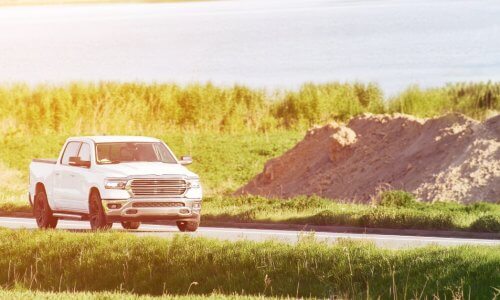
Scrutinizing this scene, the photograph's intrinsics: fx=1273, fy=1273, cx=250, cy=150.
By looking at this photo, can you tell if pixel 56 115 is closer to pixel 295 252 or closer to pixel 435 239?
pixel 435 239

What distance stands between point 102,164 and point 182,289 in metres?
6.24

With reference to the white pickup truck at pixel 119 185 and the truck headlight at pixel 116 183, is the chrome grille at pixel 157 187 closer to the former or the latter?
the white pickup truck at pixel 119 185

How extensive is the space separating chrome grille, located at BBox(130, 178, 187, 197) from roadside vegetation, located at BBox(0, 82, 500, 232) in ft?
77.4

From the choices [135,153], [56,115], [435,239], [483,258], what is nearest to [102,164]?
[135,153]

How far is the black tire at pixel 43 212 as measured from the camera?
28.2 metres

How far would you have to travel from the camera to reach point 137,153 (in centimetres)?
2695

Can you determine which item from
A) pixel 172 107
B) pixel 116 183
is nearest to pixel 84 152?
pixel 116 183

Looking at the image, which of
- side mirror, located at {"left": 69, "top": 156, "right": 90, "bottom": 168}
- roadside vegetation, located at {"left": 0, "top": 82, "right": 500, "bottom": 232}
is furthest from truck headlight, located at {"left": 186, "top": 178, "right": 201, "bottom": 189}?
roadside vegetation, located at {"left": 0, "top": 82, "right": 500, "bottom": 232}

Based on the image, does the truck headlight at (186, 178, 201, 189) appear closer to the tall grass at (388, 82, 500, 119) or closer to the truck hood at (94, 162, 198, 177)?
the truck hood at (94, 162, 198, 177)

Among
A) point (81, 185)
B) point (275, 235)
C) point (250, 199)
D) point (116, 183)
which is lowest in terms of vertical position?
point (250, 199)

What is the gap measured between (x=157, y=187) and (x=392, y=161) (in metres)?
18.6

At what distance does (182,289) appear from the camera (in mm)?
20328

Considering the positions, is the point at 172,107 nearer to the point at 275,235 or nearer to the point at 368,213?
the point at 368,213

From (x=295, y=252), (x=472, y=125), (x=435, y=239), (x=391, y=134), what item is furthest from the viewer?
(x=391, y=134)
